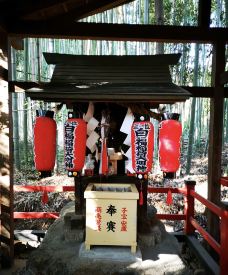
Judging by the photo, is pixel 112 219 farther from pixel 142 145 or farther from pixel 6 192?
pixel 6 192

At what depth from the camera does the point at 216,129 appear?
4.32 meters

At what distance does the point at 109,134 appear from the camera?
4254 millimetres

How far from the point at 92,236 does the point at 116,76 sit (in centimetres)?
218

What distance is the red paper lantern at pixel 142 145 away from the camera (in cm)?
336

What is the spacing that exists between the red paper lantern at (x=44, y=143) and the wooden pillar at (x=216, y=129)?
2.41m

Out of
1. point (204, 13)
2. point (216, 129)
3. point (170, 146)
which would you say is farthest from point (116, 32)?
point (216, 129)

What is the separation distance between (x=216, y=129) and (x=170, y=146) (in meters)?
1.37

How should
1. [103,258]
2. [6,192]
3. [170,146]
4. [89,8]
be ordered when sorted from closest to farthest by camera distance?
[170,146] < [103,258] < [6,192] < [89,8]

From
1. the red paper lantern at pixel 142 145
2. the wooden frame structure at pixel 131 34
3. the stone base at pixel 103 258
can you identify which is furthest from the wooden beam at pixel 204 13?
the stone base at pixel 103 258

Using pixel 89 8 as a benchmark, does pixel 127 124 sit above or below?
below

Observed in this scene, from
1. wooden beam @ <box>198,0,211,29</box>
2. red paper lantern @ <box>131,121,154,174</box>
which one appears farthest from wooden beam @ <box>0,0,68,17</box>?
red paper lantern @ <box>131,121,154,174</box>


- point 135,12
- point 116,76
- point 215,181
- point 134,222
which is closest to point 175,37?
point 116,76

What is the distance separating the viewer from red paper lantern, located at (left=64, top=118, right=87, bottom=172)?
3473mm

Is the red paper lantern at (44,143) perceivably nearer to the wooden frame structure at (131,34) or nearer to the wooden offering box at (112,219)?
the wooden offering box at (112,219)
